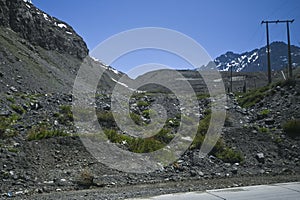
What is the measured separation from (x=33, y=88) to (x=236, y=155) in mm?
33073

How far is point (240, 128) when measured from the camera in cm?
1911

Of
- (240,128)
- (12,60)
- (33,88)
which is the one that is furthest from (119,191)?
(12,60)

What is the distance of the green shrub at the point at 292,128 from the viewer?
1819 cm

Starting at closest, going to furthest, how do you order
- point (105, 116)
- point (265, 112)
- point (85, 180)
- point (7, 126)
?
point (85, 180) < point (7, 126) < point (105, 116) < point (265, 112)

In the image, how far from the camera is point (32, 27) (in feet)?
267

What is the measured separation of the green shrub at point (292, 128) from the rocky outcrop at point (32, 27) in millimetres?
70469

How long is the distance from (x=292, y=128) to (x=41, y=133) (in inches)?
541

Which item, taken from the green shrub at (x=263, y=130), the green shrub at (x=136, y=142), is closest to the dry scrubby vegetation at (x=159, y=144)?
the green shrub at (x=136, y=142)

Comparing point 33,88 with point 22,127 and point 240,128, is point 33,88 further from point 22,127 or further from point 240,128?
point 240,128

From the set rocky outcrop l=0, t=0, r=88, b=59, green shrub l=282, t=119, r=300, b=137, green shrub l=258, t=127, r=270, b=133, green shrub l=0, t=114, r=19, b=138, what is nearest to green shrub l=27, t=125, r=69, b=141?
green shrub l=0, t=114, r=19, b=138

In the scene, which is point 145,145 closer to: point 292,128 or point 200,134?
point 200,134

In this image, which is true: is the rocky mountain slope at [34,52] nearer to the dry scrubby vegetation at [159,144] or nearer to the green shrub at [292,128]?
the dry scrubby vegetation at [159,144]

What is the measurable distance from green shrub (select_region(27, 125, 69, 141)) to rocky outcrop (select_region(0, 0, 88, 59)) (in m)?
65.5

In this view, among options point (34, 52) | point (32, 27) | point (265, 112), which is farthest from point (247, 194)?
point (32, 27)
